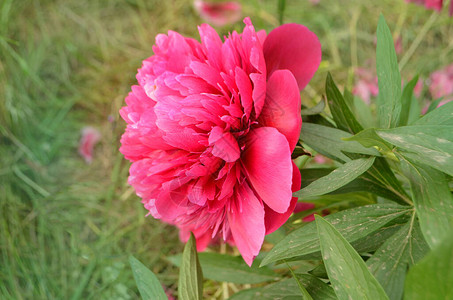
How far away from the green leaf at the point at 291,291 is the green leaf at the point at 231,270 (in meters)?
0.04

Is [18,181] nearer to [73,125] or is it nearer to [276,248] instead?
[73,125]

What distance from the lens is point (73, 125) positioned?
2.90 ft

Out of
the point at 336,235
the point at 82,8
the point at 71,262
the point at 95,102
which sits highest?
the point at 336,235

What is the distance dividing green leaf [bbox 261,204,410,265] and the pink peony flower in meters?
0.02

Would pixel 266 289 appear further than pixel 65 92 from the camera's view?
No

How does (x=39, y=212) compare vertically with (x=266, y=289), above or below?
below

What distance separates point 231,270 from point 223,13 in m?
0.63

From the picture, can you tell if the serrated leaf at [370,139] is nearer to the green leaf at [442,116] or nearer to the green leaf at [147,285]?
the green leaf at [442,116]

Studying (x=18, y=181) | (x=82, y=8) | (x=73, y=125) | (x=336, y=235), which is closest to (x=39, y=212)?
(x=18, y=181)

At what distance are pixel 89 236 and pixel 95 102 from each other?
1.04 ft

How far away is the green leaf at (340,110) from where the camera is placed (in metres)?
0.34

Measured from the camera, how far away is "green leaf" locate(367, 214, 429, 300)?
280 millimetres

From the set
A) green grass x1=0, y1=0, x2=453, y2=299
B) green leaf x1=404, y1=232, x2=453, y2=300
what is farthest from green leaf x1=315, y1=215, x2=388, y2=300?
green grass x1=0, y1=0, x2=453, y2=299

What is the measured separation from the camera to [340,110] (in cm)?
35
